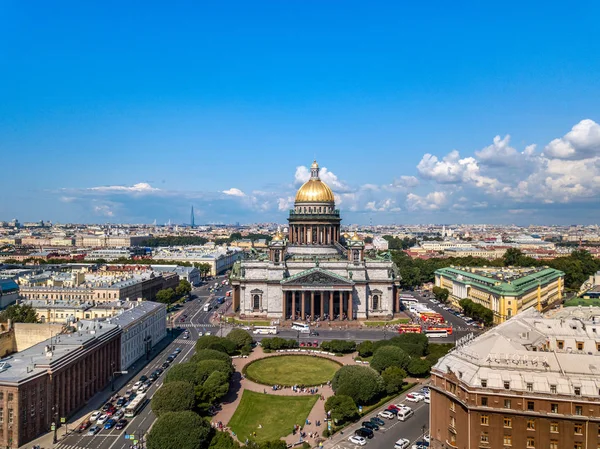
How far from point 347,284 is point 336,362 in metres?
31.6

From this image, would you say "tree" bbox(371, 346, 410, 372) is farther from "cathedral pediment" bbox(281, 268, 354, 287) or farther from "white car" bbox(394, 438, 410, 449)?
"cathedral pediment" bbox(281, 268, 354, 287)

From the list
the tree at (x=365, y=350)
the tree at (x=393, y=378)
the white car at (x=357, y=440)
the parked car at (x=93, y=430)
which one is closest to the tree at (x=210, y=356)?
the parked car at (x=93, y=430)

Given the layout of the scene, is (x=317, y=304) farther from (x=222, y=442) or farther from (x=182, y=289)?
(x=222, y=442)

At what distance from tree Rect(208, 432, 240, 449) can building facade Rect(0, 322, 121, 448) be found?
1807 centimetres

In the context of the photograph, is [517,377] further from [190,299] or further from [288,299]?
[190,299]

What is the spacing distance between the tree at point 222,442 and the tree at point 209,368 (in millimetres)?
13804

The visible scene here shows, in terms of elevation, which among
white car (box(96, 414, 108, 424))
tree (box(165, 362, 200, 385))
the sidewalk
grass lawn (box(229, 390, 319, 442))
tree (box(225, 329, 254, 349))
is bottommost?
grass lawn (box(229, 390, 319, 442))

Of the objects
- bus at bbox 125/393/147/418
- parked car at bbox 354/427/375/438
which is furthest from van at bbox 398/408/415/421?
bus at bbox 125/393/147/418

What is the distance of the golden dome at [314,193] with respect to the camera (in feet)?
410

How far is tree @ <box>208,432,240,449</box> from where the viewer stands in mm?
45656

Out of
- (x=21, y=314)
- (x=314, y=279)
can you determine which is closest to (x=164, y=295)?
(x=21, y=314)

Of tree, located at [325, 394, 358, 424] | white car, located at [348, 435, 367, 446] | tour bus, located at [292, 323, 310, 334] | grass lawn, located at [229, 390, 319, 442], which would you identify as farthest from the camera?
tour bus, located at [292, 323, 310, 334]

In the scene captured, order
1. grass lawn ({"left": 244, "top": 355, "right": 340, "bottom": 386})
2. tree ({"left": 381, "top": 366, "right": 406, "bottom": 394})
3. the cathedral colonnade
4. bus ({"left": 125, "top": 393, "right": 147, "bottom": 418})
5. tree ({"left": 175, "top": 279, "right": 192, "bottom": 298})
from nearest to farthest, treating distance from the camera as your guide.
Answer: bus ({"left": 125, "top": 393, "right": 147, "bottom": 418}) → tree ({"left": 381, "top": 366, "right": 406, "bottom": 394}) → grass lawn ({"left": 244, "top": 355, "right": 340, "bottom": 386}) → the cathedral colonnade → tree ({"left": 175, "top": 279, "right": 192, "bottom": 298})

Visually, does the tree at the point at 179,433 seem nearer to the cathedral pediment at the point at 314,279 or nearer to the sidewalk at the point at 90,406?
the sidewalk at the point at 90,406
